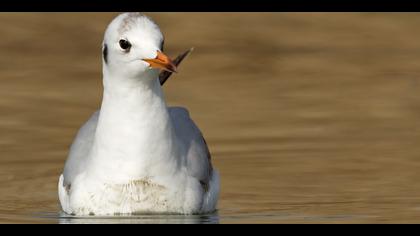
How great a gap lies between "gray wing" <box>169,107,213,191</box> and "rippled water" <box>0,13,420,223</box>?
0.28m

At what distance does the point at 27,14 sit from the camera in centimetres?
2039

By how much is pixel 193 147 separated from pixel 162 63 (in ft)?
4.16

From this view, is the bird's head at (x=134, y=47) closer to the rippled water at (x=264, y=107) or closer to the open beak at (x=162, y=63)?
the open beak at (x=162, y=63)

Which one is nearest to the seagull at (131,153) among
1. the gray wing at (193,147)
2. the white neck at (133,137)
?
the white neck at (133,137)

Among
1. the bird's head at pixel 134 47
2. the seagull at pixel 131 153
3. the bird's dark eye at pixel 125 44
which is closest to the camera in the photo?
the bird's head at pixel 134 47

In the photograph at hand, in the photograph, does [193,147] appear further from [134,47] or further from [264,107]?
[264,107]

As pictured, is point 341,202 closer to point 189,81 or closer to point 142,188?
point 142,188

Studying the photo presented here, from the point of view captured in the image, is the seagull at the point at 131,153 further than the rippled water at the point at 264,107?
No

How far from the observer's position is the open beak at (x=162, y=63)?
10938mm

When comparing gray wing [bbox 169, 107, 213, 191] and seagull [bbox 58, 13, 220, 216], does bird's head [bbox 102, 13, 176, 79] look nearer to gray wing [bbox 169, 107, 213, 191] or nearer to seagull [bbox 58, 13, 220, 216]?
seagull [bbox 58, 13, 220, 216]

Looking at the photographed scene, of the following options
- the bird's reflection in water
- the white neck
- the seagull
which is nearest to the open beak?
the seagull

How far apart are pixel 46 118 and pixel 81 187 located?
13.2 feet

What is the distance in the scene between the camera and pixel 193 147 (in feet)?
39.8

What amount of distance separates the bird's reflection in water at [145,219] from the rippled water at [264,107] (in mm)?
13
